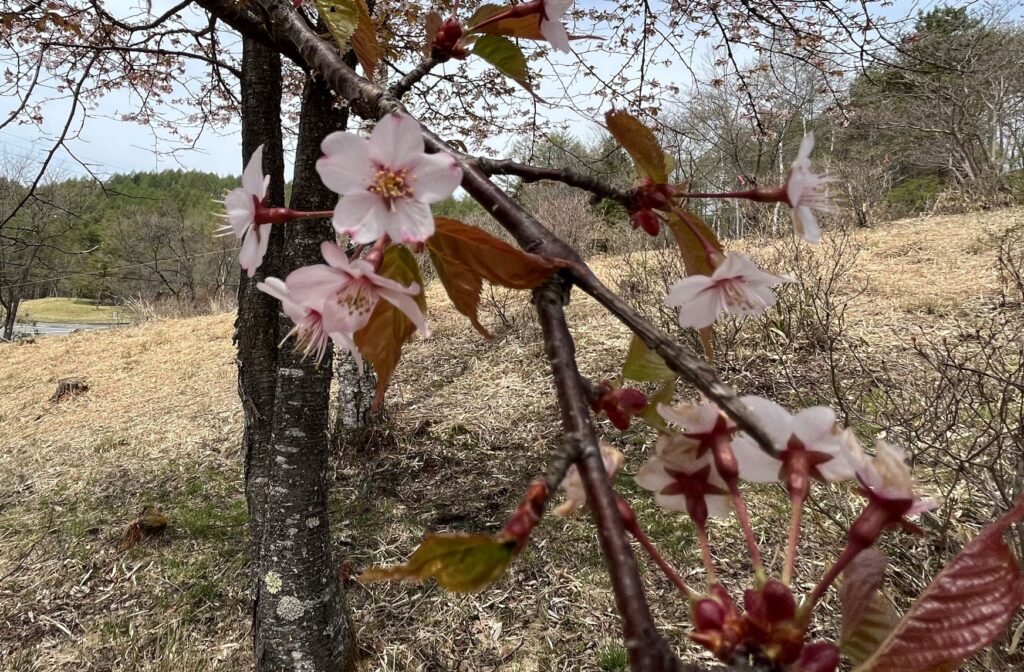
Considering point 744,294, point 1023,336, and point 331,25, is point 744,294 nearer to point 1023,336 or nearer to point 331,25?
Answer: point 331,25

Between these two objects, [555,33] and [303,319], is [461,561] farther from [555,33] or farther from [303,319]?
[555,33]

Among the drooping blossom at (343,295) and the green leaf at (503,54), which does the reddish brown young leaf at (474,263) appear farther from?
the green leaf at (503,54)

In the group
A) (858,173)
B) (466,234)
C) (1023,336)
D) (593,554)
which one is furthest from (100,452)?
(858,173)

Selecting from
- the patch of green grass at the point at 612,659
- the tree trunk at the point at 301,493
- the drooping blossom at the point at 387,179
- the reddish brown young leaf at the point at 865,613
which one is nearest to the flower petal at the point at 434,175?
the drooping blossom at the point at 387,179

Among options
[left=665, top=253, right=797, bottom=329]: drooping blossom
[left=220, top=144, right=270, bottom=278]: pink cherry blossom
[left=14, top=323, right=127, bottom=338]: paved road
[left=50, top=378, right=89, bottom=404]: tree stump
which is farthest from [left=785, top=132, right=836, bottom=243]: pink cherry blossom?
[left=14, top=323, right=127, bottom=338]: paved road

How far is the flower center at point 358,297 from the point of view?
36cm

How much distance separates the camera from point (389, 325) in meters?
0.38

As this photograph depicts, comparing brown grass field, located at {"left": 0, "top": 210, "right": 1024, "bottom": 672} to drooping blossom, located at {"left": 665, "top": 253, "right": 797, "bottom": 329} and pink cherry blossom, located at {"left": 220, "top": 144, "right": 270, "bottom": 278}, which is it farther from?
pink cherry blossom, located at {"left": 220, "top": 144, "right": 270, "bottom": 278}

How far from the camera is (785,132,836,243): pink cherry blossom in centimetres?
39

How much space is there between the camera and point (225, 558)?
266cm

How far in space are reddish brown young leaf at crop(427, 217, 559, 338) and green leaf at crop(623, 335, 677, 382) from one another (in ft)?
0.28

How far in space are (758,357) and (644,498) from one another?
1.31m

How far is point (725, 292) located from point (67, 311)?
30623 mm

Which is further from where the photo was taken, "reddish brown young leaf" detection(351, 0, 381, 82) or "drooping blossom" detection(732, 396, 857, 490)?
"reddish brown young leaf" detection(351, 0, 381, 82)
